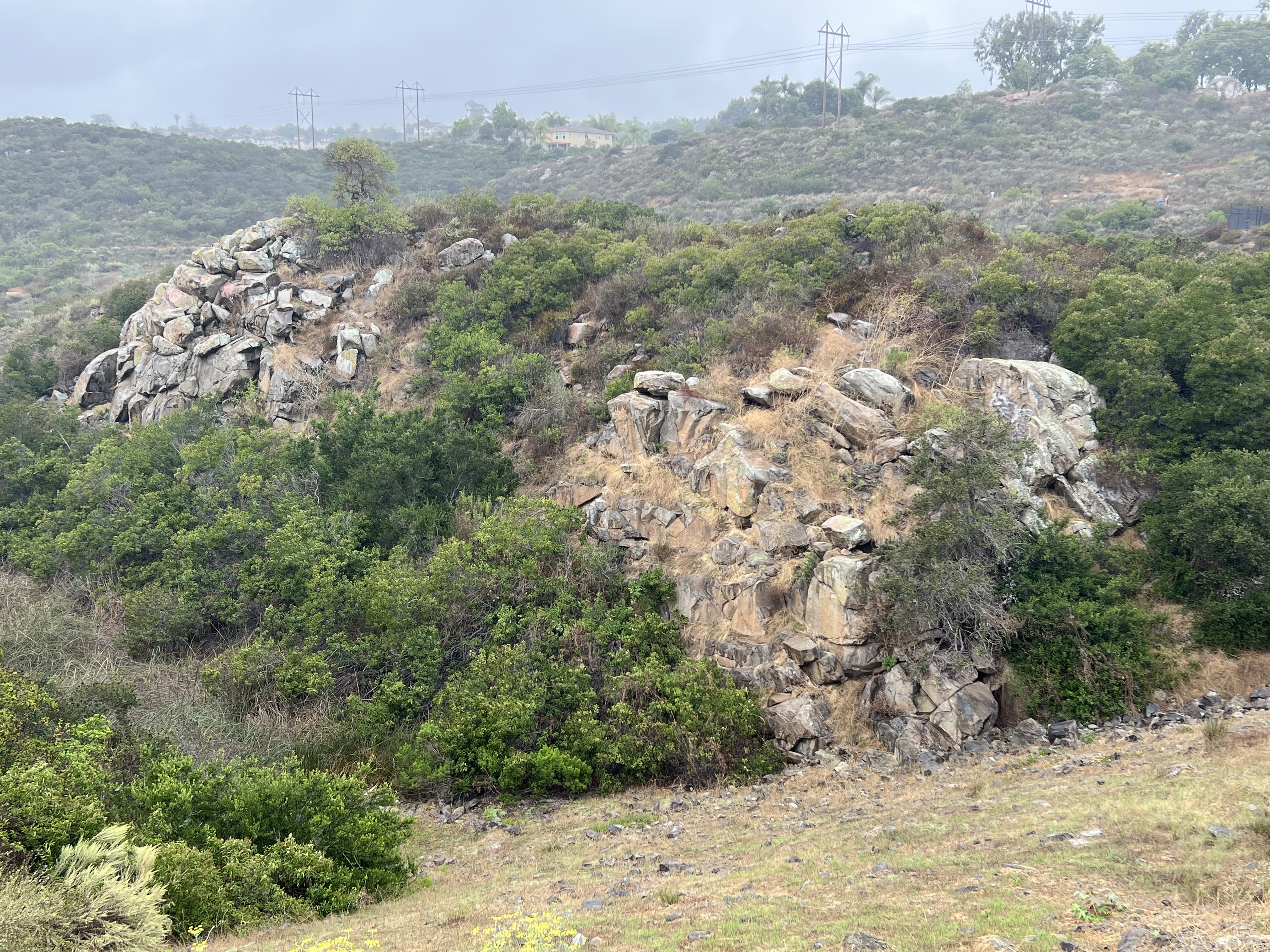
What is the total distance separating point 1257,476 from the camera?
42.3 ft

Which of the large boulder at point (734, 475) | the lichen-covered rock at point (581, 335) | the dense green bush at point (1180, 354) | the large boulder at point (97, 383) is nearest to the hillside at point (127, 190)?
the large boulder at point (97, 383)

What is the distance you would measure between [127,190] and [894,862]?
7690 centimetres

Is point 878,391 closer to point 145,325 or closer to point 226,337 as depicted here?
point 226,337

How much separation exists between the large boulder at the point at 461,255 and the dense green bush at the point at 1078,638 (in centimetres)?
2043

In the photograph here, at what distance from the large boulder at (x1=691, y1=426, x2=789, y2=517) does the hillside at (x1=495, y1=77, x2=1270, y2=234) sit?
23989 millimetres

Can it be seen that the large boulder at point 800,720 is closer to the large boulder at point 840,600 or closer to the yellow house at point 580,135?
the large boulder at point 840,600

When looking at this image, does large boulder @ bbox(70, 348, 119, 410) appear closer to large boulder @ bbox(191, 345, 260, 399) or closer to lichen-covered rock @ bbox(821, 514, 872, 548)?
large boulder @ bbox(191, 345, 260, 399)

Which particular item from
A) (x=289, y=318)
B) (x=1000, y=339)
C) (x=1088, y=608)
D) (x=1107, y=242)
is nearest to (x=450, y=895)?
(x=1088, y=608)

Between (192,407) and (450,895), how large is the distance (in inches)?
725

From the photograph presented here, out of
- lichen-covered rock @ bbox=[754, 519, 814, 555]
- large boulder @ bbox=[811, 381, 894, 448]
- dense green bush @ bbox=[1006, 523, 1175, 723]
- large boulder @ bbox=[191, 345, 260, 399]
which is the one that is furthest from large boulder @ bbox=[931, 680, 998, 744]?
large boulder @ bbox=[191, 345, 260, 399]

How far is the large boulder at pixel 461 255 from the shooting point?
26.3 meters

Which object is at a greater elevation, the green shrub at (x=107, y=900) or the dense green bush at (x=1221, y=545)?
the dense green bush at (x=1221, y=545)

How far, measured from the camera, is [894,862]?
789cm

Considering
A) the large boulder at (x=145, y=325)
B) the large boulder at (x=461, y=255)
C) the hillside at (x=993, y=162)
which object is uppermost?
the hillside at (x=993, y=162)
